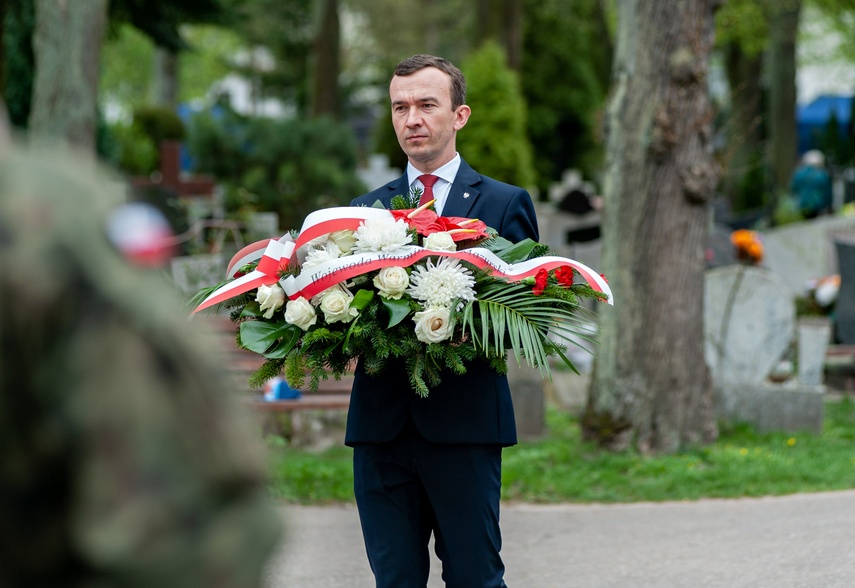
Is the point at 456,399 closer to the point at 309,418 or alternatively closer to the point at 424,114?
the point at 424,114

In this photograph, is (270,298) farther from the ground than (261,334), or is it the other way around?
(270,298)

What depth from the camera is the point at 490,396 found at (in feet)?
12.3

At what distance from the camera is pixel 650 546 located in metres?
6.54

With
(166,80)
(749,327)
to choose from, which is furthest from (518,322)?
(166,80)

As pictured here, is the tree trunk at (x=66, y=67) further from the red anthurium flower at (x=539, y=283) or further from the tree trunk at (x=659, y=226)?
the red anthurium flower at (x=539, y=283)

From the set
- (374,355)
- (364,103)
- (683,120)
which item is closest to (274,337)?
(374,355)

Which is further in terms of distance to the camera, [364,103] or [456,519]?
[364,103]

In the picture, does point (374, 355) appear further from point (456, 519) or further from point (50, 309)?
point (50, 309)

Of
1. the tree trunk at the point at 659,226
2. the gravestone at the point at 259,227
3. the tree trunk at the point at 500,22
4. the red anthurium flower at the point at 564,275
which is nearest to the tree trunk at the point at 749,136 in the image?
the tree trunk at the point at 500,22

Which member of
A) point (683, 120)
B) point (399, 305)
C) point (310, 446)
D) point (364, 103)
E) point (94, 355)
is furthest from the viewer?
point (364, 103)

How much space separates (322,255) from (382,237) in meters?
0.18

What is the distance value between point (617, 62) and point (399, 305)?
583 cm

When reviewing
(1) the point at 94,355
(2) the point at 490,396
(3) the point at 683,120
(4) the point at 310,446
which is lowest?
(4) the point at 310,446

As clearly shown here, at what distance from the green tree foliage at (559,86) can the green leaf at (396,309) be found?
34451mm
